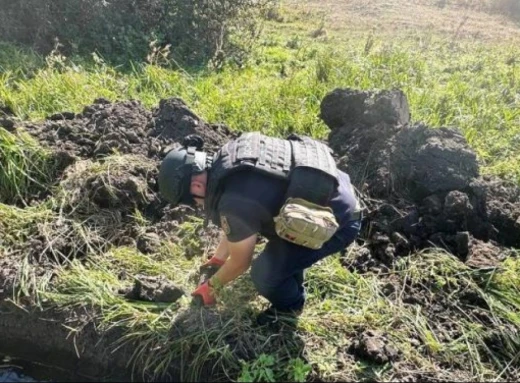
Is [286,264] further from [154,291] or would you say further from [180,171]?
[154,291]

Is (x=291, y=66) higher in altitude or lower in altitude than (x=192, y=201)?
lower

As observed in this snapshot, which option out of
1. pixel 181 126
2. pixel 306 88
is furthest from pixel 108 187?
pixel 306 88

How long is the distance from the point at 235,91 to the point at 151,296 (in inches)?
125

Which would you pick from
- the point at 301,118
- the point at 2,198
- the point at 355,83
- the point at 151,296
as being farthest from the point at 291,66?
the point at 151,296

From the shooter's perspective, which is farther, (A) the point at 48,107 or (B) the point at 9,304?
(A) the point at 48,107

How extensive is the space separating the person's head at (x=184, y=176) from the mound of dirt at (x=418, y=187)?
1467 mm

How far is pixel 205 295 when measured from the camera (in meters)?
3.43

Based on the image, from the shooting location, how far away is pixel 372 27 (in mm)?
9484

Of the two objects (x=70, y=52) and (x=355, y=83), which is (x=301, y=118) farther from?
(x=70, y=52)

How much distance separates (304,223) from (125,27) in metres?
5.68

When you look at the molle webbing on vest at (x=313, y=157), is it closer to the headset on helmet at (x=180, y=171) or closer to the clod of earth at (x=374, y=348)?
the headset on helmet at (x=180, y=171)

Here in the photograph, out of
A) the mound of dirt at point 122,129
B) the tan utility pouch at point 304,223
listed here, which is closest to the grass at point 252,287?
the mound of dirt at point 122,129

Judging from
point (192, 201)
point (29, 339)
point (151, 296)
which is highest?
point (192, 201)

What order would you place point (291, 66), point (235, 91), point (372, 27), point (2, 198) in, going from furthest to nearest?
1. point (372, 27)
2. point (291, 66)
3. point (235, 91)
4. point (2, 198)
